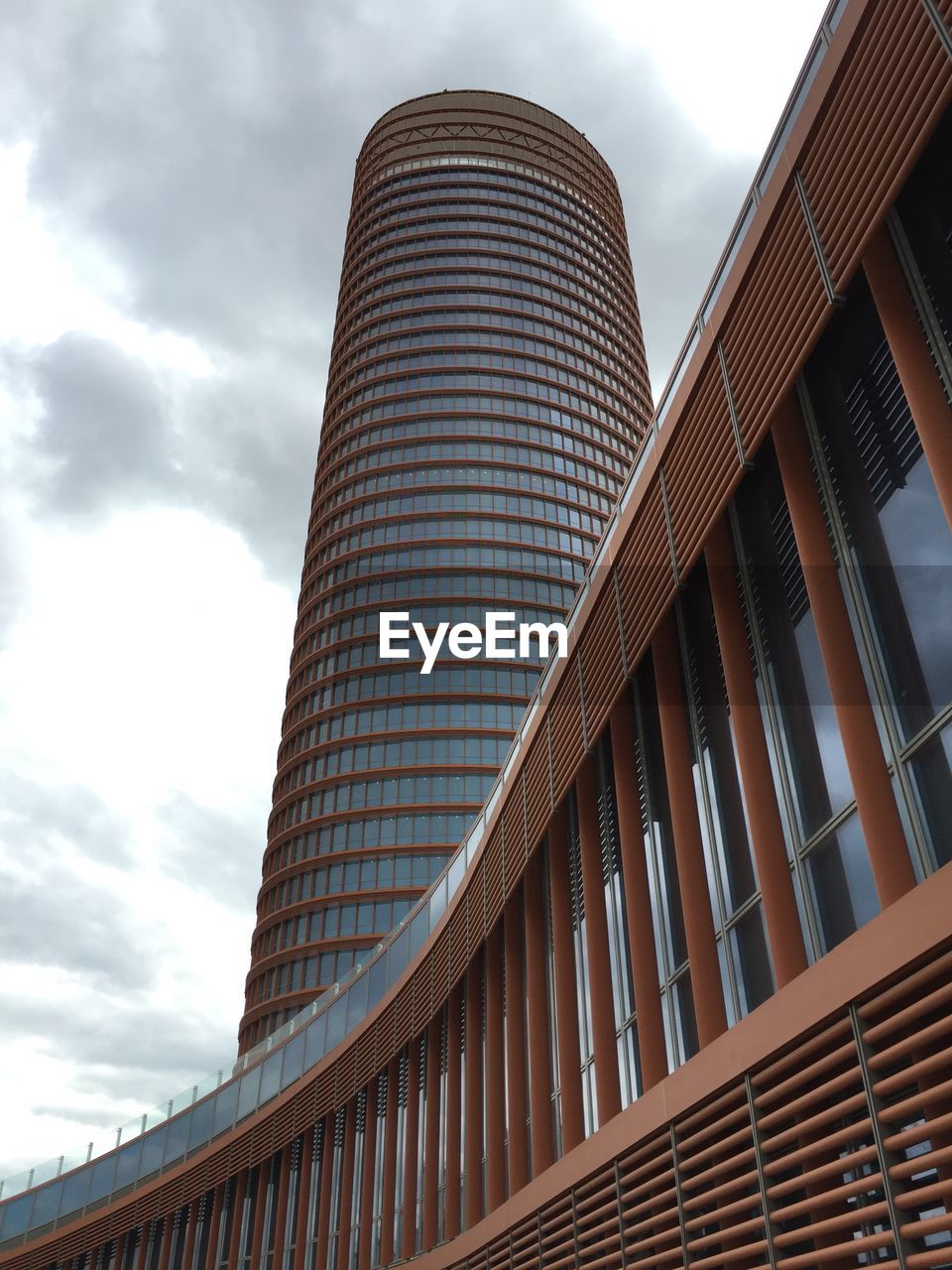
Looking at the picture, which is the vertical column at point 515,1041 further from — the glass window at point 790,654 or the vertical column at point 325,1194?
the vertical column at point 325,1194

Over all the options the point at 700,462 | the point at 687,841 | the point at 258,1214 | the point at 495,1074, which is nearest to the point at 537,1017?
the point at 495,1074

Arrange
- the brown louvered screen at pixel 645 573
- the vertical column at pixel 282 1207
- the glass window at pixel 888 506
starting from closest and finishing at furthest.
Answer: the glass window at pixel 888 506 → the brown louvered screen at pixel 645 573 → the vertical column at pixel 282 1207

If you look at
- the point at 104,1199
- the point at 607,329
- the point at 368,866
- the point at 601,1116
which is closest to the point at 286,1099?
the point at 104,1199

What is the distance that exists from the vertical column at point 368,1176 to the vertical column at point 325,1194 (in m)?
1.89

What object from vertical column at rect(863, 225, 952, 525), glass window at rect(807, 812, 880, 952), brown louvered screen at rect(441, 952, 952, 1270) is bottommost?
brown louvered screen at rect(441, 952, 952, 1270)

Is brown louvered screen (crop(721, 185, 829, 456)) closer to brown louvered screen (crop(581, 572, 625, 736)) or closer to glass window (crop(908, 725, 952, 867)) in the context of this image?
glass window (crop(908, 725, 952, 867))

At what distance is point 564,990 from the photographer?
18.7 m

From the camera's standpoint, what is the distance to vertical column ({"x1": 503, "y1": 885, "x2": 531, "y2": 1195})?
20.5 metres

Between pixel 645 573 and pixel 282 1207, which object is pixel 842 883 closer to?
pixel 645 573

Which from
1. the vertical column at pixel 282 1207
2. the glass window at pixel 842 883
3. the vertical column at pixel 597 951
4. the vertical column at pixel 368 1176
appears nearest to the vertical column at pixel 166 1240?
the vertical column at pixel 282 1207

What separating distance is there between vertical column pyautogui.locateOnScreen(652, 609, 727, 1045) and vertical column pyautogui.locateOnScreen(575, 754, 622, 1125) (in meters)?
2.99

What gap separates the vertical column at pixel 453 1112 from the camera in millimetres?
24203

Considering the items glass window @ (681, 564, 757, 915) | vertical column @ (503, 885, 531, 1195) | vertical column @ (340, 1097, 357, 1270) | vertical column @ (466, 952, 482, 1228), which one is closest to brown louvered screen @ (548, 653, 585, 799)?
glass window @ (681, 564, 757, 915)

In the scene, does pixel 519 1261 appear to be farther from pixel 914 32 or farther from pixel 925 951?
pixel 914 32
